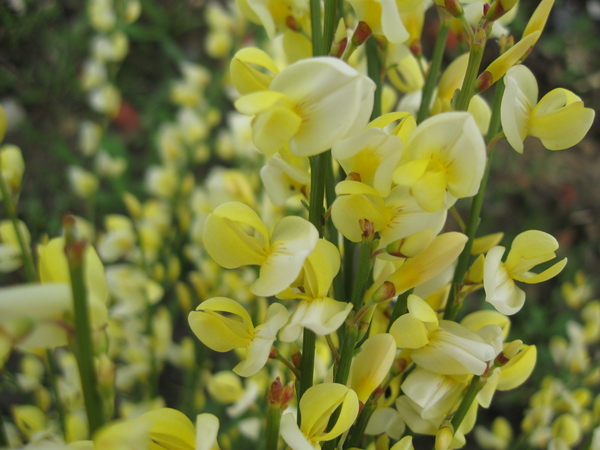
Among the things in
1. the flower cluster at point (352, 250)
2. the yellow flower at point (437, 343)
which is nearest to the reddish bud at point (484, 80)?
the flower cluster at point (352, 250)

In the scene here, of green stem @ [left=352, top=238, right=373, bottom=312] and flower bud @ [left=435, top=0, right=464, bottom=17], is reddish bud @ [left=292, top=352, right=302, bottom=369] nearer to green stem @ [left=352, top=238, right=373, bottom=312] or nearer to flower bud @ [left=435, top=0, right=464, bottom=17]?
green stem @ [left=352, top=238, right=373, bottom=312]

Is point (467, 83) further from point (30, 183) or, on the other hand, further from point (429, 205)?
point (30, 183)

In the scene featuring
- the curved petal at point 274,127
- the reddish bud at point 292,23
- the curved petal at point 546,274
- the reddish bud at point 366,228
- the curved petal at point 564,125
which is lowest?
the curved petal at point 546,274

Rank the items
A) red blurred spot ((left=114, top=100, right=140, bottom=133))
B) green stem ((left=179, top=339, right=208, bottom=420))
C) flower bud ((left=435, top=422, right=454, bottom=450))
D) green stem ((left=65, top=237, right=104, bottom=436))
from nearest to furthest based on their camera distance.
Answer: green stem ((left=65, top=237, right=104, bottom=436)) < flower bud ((left=435, top=422, right=454, bottom=450)) < green stem ((left=179, top=339, right=208, bottom=420)) < red blurred spot ((left=114, top=100, right=140, bottom=133))

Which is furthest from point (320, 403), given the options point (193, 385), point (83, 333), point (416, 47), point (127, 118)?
point (127, 118)

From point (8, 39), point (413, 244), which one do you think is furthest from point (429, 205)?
point (8, 39)

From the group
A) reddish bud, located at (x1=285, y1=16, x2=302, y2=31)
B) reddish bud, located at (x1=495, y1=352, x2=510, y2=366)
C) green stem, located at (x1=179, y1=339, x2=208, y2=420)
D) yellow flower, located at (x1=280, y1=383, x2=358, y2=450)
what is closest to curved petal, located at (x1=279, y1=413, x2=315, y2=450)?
yellow flower, located at (x1=280, y1=383, x2=358, y2=450)

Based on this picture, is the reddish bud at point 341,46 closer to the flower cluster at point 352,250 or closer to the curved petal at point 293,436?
the flower cluster at point 352,250
